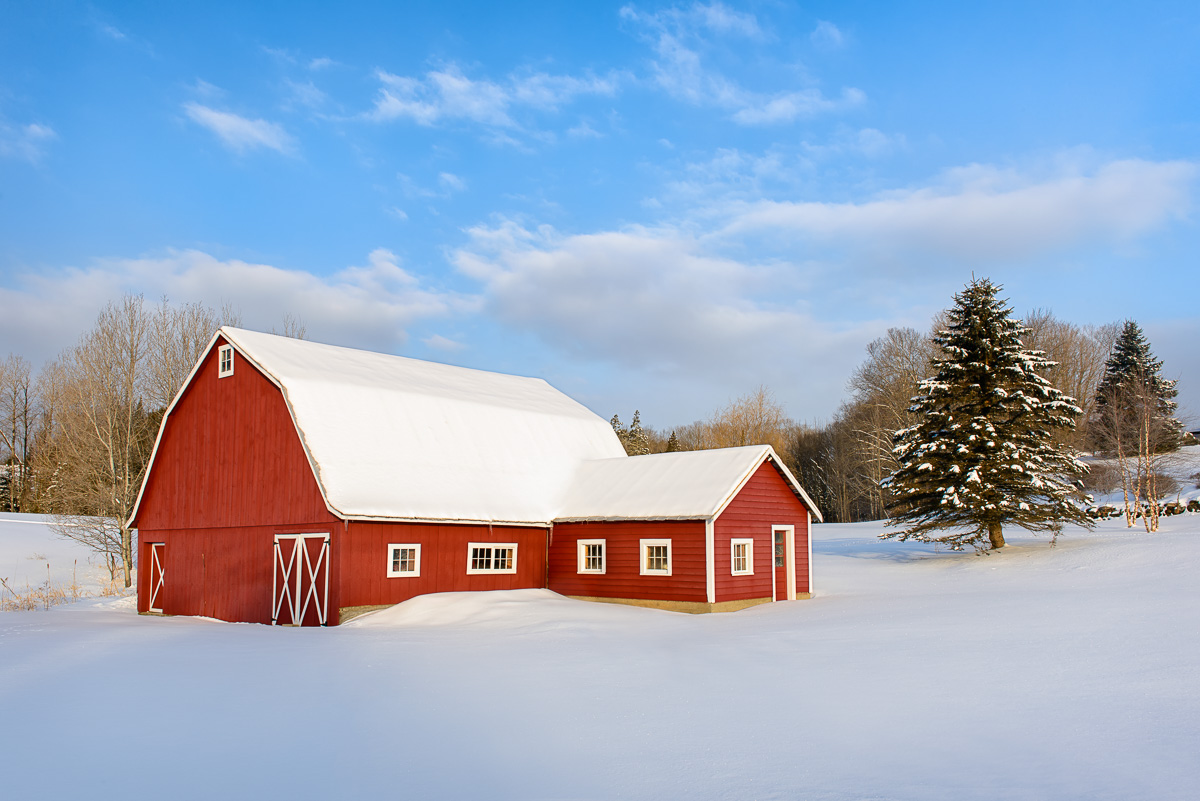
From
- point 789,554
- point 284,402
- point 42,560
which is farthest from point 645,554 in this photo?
point 42,560

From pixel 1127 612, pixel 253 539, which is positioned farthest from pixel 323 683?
pixel 1127 612

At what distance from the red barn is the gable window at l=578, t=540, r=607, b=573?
57 millimetres

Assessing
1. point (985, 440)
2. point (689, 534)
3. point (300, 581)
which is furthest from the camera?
point (985, 440)

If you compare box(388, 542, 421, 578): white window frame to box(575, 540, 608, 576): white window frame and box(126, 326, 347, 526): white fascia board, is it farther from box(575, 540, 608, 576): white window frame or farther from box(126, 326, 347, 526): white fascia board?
box(575, 540, 608, 576): white window frame

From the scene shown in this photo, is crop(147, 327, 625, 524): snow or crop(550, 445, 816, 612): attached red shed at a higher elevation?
crop(147, 327, 625, 524): snow

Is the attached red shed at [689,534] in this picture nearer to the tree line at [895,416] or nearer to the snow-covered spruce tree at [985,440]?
the snow-covered spruce tree at [985,440]

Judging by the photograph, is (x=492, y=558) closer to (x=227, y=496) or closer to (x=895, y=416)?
(x=227, y=496)

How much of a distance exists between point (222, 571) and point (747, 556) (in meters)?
14.5

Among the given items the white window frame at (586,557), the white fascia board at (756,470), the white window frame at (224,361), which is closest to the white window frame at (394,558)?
the white window frame at (586,557)

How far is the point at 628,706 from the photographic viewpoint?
35.4 feet

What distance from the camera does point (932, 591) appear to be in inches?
961

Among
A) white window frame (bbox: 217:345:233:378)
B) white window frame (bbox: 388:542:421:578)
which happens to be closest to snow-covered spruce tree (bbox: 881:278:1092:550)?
white window frame (bbox: 388:542:421:578)

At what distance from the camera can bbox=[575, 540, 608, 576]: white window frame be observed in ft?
82.1

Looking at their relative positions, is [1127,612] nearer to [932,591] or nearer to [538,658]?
[932,591]
